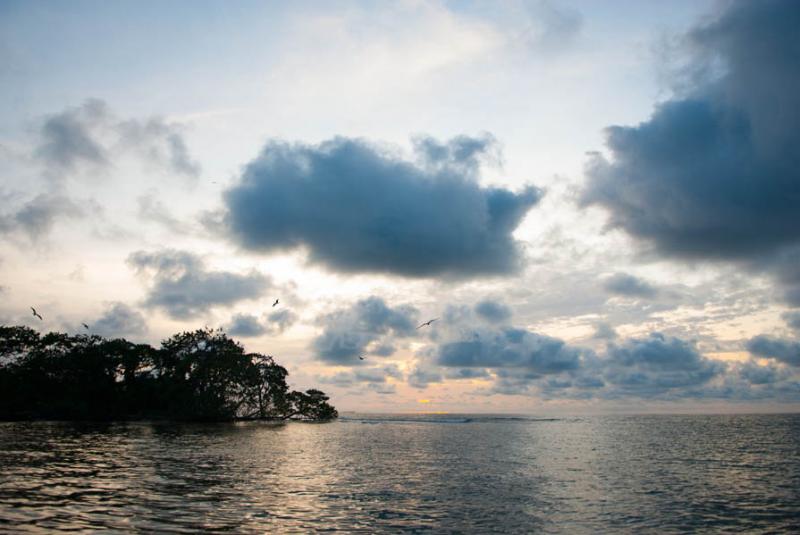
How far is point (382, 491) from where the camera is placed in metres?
37.0

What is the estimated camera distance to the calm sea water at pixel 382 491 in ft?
88.0

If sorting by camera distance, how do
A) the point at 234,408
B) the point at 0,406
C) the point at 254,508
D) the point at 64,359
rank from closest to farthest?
the point at 254,508, the point at 0,406, the point at 64,359, the point at 234,408

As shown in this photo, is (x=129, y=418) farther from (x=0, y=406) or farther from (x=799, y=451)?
(x=799, y=451)

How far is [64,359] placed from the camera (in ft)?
423

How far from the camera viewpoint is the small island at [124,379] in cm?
12481

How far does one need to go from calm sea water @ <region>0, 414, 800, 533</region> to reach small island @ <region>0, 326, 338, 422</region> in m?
70.6

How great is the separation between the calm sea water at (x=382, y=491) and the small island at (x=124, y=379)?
70585 mm

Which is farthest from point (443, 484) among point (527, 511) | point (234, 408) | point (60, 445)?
point (234, 408)

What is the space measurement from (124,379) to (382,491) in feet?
393

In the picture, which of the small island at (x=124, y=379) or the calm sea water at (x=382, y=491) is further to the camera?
the small island at (x=124, y=379)

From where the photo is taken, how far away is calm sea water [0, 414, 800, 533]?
2681 centimetres

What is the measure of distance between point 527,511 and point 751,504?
15554 millimetres

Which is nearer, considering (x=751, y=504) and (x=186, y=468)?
(x=751, y=504)

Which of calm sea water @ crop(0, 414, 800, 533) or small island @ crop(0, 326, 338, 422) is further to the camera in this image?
small island @ crop(0, 326, 338, 422)
